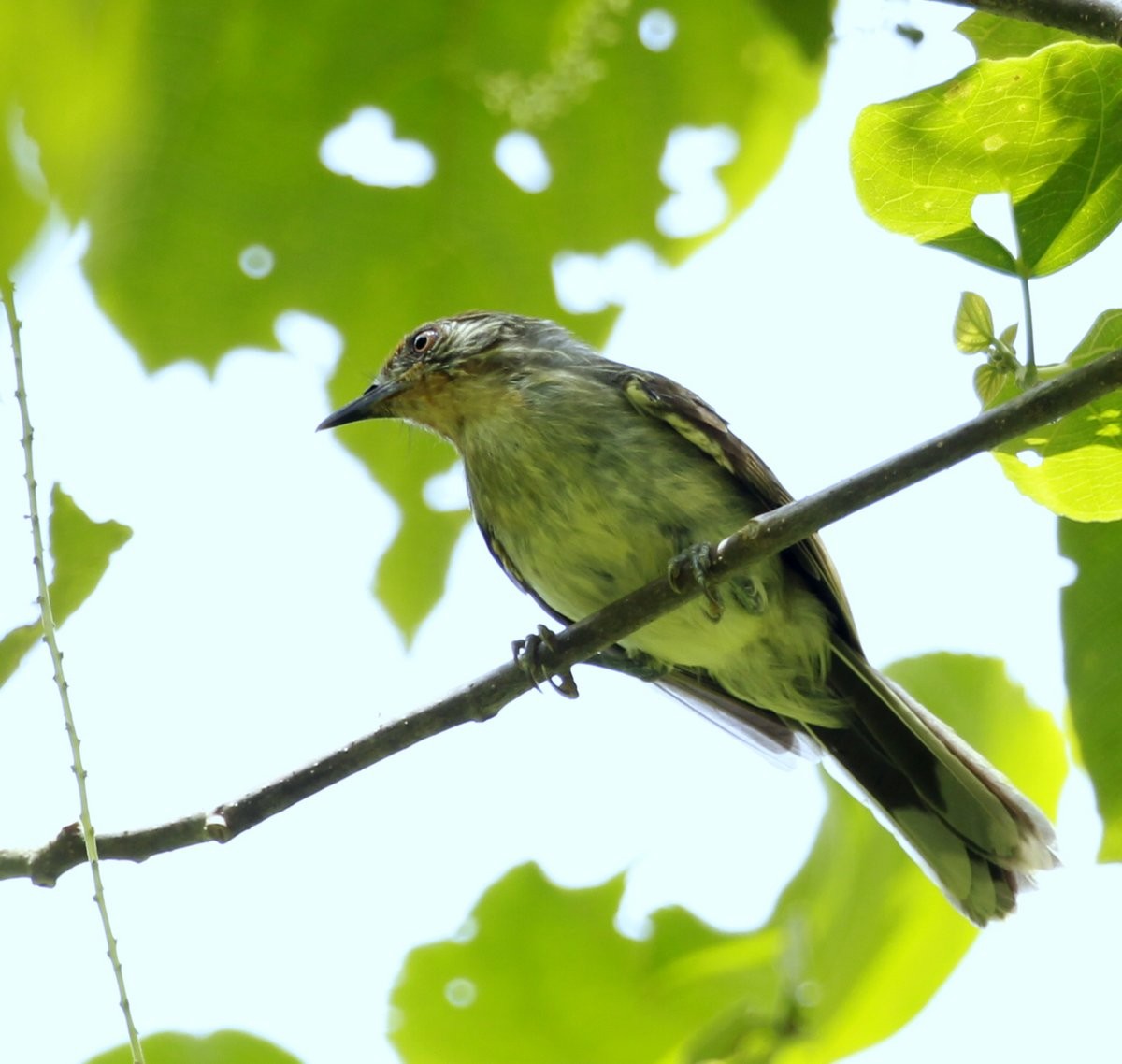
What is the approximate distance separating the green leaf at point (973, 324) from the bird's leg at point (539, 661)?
1.24 m

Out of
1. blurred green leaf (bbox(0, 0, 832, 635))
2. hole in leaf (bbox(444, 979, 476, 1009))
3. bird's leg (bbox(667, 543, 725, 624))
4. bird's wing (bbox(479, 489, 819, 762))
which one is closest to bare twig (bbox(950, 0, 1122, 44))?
blurred green leaf (bbox(0, 0, 832, 635))

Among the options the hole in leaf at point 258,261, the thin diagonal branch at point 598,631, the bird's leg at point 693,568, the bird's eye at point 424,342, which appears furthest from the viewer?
the bird's eye at point 424,342

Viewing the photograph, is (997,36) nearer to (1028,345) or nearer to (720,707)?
(1028,345)

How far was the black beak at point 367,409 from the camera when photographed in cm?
362

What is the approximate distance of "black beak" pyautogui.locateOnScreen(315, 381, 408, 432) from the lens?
362cm

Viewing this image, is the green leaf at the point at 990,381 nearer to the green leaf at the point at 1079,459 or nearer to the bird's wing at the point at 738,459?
the green leaf at the point at 1079,459

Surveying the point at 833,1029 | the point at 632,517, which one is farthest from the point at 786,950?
the point at 632,517

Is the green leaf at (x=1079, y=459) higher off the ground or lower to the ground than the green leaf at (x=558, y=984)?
higher

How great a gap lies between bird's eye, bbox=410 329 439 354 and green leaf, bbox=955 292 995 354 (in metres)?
2.35

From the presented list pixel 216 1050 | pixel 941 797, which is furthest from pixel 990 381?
pixel 941 797

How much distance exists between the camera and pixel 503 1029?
2475 mm

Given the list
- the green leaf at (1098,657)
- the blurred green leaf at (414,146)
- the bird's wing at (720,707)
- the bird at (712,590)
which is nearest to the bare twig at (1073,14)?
the blurred green leaf at (414,146)

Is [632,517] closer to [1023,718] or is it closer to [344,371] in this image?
[344,371]

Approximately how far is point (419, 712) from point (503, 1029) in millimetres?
843
